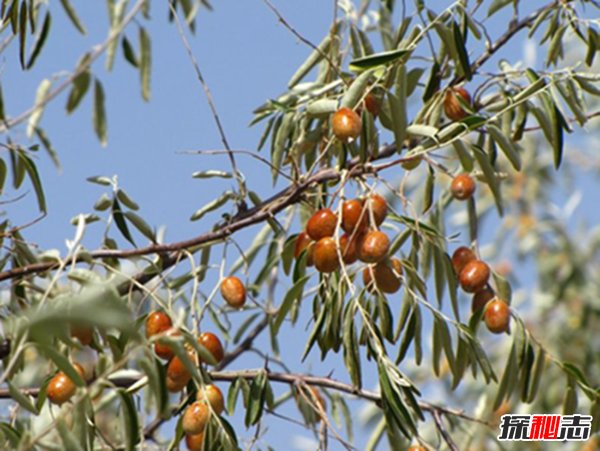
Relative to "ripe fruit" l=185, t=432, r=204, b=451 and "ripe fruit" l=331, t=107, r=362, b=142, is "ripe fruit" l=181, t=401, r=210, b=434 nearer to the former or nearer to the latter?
"ripe fruit" l=185, t=432, r=204, b=451

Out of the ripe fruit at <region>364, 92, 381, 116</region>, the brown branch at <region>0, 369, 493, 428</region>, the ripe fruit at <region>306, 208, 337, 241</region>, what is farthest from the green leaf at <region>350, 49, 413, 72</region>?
the brown branch at <region>0, 369, 493, 428</region>

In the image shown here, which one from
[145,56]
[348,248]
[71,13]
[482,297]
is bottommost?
[482,297]

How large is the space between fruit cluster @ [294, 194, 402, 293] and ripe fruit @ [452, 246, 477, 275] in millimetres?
211

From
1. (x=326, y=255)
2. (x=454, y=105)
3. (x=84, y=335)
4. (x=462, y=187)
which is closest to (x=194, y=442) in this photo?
(x=84, y=335)

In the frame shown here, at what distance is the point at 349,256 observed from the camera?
6.68 ft

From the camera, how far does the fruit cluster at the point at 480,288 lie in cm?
223

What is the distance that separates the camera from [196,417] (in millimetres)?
1876

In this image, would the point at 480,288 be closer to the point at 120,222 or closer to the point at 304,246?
the point at 304,246

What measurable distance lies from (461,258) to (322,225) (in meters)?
0.35

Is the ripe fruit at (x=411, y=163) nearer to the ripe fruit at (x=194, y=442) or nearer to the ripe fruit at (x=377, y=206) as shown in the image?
the ripe fruit at (x=377, y=206)

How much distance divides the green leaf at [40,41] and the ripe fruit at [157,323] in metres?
0.49

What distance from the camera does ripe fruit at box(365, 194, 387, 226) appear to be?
2.02 metres

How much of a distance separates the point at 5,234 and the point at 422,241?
0.67 m

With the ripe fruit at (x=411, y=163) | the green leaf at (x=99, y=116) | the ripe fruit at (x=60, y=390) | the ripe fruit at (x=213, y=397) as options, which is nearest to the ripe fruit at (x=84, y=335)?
the ripe fruit at (x=60, y=390)
